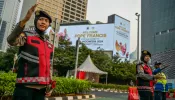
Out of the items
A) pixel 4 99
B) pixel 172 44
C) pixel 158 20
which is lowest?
pixel 4 99

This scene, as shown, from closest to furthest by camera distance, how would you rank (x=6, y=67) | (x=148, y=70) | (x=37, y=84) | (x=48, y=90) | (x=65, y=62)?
(x=37, y=84) < (x=48, y=90) < (x=148, y=70) < (x=65, y=62) < (x=6, y=67)

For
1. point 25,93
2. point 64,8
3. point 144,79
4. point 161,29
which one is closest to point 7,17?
point 64,8

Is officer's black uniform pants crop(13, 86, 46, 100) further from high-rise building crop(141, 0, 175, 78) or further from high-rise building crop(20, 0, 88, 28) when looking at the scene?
high-rise building crop(20, 0, 88, 28)

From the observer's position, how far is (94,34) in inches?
1978

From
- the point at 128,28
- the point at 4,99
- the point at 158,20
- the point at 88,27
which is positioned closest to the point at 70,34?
the point at 88,27

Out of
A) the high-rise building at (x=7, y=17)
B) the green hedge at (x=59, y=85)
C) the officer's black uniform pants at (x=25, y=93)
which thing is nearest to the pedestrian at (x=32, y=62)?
the officer's black uniform pants at (x=25, y=93)

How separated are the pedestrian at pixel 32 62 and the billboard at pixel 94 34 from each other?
45329 millimetres

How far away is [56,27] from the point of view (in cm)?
884

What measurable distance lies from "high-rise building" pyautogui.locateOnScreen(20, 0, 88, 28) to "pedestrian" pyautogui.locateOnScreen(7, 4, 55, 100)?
8011 cm

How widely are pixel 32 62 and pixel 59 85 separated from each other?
5.86 meters

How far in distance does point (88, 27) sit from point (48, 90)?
49.6 meters

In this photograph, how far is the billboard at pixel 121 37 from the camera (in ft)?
161

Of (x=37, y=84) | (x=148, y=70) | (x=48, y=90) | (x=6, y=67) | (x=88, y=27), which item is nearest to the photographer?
(x=37, y=84)

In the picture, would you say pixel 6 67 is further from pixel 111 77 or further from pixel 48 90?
pixel 48 90
